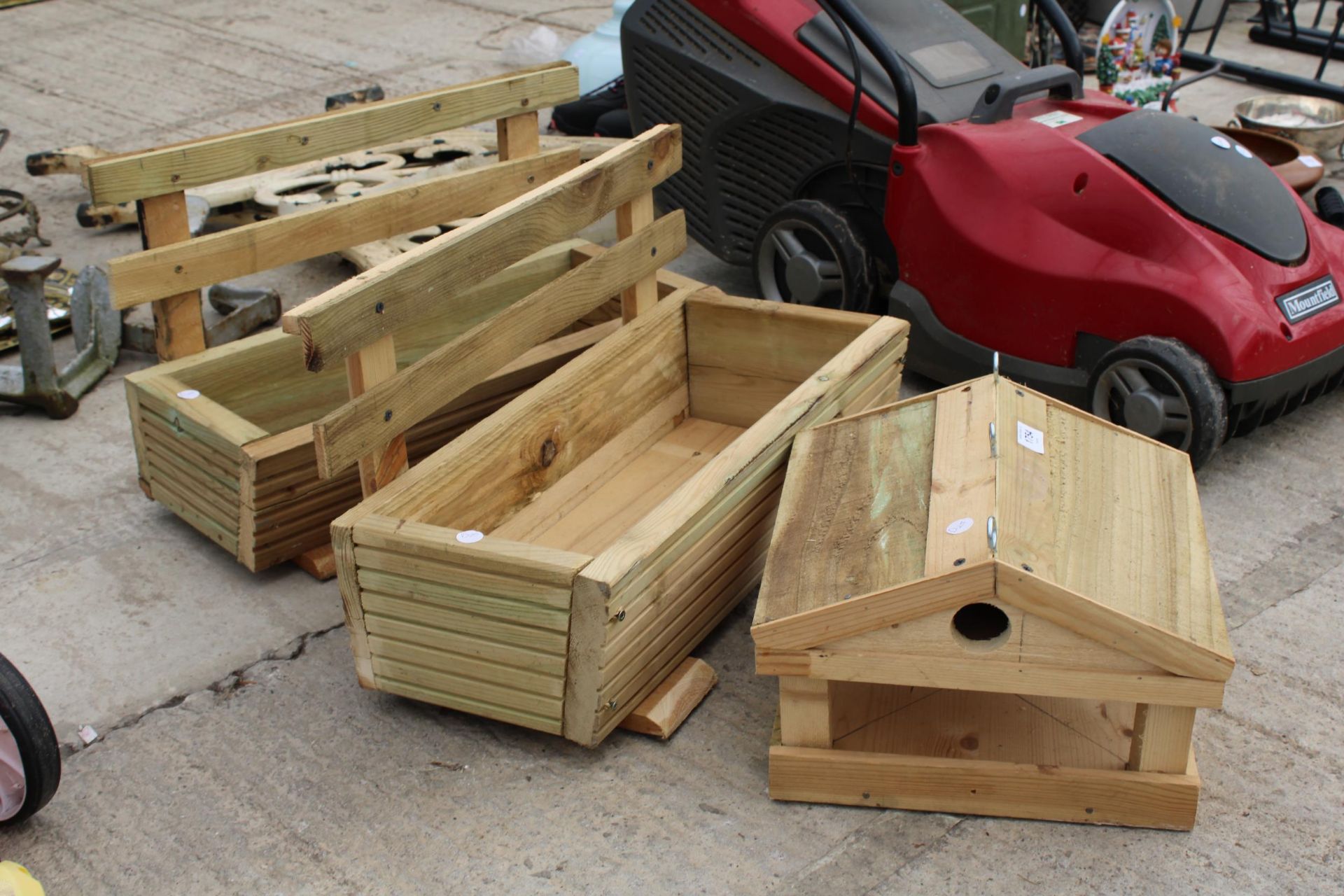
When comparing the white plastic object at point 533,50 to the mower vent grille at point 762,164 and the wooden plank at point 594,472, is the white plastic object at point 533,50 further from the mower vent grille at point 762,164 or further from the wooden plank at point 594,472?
the wooden plank at point 594,472

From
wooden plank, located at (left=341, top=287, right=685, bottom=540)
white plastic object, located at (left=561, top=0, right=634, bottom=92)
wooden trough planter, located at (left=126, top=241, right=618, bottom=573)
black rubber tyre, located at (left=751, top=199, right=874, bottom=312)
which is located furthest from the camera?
white plastic object, located at (left=561, top=0, right=634, bottom=92)

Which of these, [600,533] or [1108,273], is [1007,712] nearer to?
[600,533]

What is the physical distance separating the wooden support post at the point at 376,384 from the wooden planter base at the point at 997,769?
87 centimetres

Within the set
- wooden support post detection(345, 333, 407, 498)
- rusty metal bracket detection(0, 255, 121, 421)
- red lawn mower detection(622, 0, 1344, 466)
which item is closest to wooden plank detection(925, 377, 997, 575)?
red lawn mower detection(622, 0, 1344, 466)

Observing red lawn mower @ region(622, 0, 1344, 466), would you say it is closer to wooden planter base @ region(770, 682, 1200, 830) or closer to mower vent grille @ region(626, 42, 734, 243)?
mower vent grille @ region(626, 42, 734, 243)

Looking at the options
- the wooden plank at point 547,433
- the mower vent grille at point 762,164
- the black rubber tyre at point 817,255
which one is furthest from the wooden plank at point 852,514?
the mower vent grille at point 762,164

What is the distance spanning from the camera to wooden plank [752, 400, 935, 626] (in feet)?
7.17

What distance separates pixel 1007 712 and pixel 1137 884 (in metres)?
0.37

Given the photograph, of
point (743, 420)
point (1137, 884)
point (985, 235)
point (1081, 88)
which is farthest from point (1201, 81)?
point (1137, 884)

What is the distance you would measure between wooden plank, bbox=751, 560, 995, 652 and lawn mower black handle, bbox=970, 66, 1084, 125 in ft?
→ 6.06

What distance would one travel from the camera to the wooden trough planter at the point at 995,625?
6.83ft

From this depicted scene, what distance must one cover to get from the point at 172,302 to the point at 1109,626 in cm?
218

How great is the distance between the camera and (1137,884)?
2.14 m

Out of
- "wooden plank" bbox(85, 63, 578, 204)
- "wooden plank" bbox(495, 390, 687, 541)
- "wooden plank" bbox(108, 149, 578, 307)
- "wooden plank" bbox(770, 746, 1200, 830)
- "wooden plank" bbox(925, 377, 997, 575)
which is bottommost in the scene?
"wooden plank" bbox(495, 390, 687, 541)
